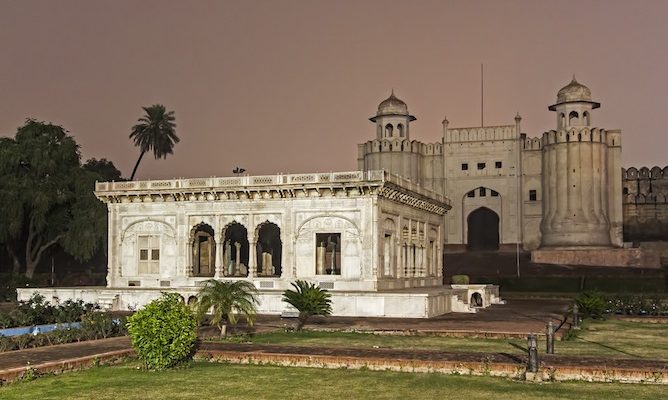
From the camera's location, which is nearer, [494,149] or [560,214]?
[560,214]

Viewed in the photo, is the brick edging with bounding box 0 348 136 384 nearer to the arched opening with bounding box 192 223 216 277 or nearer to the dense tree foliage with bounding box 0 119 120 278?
the arched opening with bounding box 192 223 216 277

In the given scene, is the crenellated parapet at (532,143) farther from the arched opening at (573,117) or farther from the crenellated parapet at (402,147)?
the crenellated parapet at (402,147)

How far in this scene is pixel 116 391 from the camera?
13.3 m

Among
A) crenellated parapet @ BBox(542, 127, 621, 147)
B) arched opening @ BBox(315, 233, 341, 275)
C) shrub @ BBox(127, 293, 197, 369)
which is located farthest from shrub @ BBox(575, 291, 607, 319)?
crenellated parapet @ BBox(542, 127, 621, 147)

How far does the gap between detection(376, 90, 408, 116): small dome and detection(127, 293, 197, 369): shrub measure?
5789 cm

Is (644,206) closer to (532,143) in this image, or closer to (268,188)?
(532,143)

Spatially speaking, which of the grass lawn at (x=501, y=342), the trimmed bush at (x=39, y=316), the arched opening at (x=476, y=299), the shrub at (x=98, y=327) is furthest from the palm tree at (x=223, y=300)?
the arched opening at (x=476, y=299)

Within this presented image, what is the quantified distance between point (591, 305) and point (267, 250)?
24.5 m

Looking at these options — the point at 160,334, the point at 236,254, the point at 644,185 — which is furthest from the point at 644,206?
the point at 160,334

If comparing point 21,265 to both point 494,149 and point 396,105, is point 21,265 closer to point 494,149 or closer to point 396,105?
point 396,105

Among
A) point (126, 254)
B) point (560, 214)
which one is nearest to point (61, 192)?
point (126, 254)

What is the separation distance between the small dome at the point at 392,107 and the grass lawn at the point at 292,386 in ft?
190

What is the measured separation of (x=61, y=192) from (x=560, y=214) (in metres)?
39.6

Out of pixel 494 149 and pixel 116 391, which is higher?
pixel 494 149
